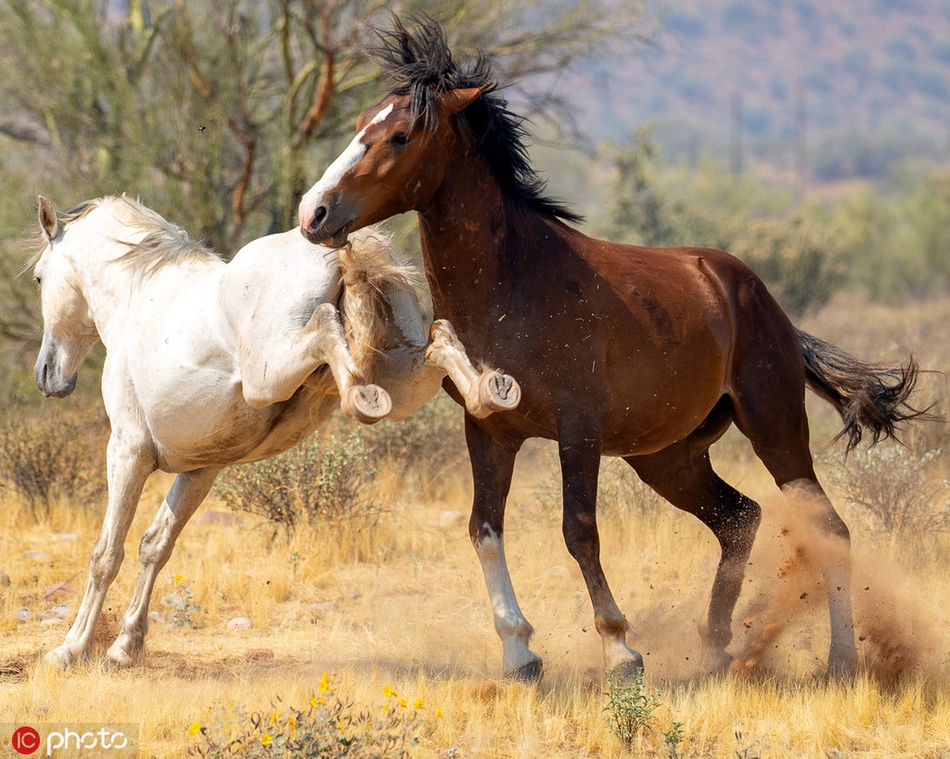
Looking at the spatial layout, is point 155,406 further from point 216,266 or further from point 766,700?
point 766,700

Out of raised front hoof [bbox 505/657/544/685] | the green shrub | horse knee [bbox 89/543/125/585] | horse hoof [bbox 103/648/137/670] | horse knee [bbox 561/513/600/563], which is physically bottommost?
horse hoof [bbox 103/648/137/670]

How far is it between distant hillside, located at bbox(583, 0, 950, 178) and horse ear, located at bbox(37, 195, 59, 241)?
127691 millimetres

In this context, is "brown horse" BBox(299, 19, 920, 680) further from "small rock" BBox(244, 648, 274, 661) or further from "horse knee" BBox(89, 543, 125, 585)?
"horse knee" BBox(89, 543, 125, 585)

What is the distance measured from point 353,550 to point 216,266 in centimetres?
286

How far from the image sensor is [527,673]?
5125 millimetres

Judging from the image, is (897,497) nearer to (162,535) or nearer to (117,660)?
(162,535)

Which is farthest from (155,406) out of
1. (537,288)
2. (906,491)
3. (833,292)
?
(833,292)

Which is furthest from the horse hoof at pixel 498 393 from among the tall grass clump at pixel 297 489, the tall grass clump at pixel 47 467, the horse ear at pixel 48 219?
the tall grass clump at pixel 47 467

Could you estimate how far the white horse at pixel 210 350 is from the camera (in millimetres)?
4699

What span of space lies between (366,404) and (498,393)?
19.6 inches

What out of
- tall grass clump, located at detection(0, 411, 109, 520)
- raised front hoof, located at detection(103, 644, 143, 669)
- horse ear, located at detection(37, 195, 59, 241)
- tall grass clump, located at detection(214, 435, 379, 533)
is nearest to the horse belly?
raised front hoof, located at detection(103, 644, 143, 669)

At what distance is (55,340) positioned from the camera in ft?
20.2

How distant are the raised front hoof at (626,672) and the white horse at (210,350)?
140 centimetres

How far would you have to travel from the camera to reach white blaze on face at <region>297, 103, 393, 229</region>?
442 cm
